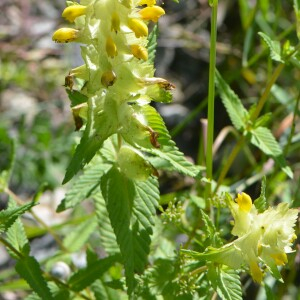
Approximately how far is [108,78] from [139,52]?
0.26 ft

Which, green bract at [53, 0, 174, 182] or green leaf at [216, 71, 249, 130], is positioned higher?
green bract at [53, 0, 174, 182]

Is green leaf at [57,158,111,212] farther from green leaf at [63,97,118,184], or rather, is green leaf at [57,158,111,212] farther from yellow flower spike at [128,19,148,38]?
yellow flower spike at [128,19,148,38]

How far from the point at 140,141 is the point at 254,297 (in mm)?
1093

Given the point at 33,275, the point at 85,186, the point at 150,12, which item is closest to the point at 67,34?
the point at 150,12

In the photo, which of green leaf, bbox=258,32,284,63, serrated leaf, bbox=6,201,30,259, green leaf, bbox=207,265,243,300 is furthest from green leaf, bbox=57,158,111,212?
green leaf, bbox=258,32,284,63

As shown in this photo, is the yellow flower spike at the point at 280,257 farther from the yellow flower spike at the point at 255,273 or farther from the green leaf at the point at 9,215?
the green leaf at the point at 9,215

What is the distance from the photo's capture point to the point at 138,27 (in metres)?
1.12

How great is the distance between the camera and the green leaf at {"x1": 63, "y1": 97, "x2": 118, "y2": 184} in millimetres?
1188

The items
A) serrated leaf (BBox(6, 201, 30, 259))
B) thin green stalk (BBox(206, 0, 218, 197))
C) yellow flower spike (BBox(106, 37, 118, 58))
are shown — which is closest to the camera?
yellow flower spike (BBox(106, 37, 118, 58))

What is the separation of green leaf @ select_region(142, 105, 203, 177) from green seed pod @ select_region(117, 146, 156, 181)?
0.04 meters

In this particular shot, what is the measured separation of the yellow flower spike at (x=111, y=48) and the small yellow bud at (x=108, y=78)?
0.11ft

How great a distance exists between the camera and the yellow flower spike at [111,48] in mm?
1105

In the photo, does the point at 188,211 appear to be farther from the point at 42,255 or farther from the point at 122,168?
the point at 42,255

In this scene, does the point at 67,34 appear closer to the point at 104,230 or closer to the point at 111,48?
the point at 111,48
